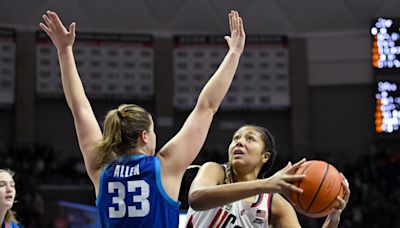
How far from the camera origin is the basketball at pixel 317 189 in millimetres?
2668

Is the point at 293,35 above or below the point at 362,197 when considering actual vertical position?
above

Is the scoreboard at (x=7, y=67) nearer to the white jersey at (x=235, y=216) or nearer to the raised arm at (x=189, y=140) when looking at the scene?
the white jersey at (x=235, y=216)

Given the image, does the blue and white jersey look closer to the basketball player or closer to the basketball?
the basketball

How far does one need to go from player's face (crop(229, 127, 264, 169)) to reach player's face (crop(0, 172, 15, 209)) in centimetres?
146

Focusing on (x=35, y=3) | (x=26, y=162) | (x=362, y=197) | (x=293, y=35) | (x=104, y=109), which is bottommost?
(x=362, y=197)

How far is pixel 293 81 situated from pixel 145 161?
13616 mm

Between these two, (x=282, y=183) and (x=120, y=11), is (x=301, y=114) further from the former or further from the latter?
(x=282, y=183)

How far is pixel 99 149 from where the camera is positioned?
8.84ft

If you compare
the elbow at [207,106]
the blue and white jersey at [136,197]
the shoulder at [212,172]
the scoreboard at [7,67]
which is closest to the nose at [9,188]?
the shoulder at [212,172]

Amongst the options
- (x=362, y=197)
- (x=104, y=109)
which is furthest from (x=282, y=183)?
(x=104, y=109)

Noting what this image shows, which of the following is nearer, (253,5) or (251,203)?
(251,203)

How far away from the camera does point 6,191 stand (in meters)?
4.02

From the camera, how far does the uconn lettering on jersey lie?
2580 mm

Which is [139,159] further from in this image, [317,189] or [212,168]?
[212,168]
